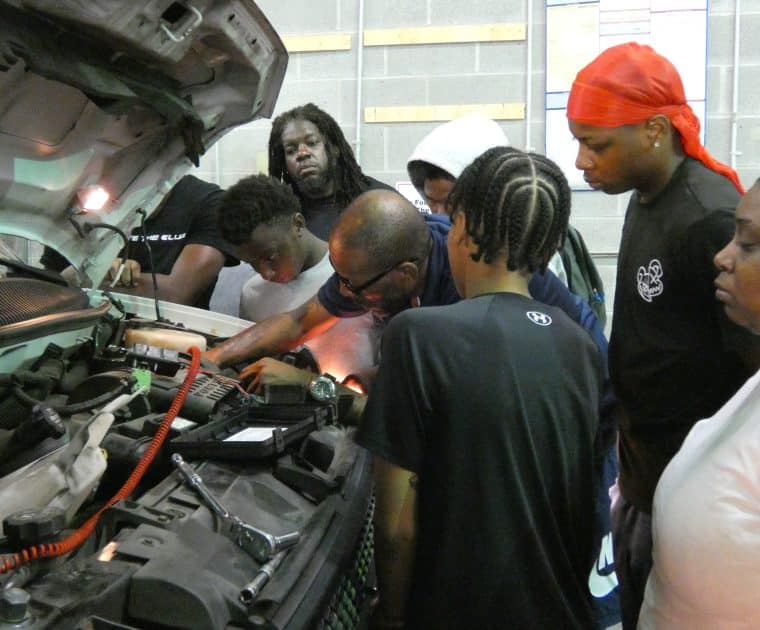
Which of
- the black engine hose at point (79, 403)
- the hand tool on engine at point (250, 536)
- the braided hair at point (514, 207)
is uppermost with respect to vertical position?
the braided hair at point (514, 207)

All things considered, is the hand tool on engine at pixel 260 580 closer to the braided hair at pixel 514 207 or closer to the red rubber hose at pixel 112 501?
the red rubber hose at pixel 112 501

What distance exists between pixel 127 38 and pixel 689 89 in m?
3.31

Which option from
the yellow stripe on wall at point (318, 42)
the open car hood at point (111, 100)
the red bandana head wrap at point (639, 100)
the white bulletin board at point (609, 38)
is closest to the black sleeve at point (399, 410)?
the red bandana head wrap at point (639, 100)

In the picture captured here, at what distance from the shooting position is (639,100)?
1.68 meters

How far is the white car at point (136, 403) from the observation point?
1.02 m

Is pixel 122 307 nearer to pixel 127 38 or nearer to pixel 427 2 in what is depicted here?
pixel 127 38

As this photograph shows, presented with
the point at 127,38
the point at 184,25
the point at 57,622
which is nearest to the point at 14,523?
the point at 57,622

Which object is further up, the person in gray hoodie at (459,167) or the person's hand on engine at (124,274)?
the person in gray hoodie at (459,167)

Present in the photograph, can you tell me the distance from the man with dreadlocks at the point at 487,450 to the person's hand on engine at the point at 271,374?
29.3 inches

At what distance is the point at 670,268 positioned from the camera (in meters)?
1.62

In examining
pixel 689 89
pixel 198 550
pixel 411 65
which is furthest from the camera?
pixel 411 65

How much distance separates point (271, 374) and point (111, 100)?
812mm

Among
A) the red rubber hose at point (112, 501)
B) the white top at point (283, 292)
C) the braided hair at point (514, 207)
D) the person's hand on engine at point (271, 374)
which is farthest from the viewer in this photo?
the white top at point (283, 292)

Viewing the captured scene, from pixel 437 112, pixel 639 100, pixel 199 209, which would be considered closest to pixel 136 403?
pixel 639 100
